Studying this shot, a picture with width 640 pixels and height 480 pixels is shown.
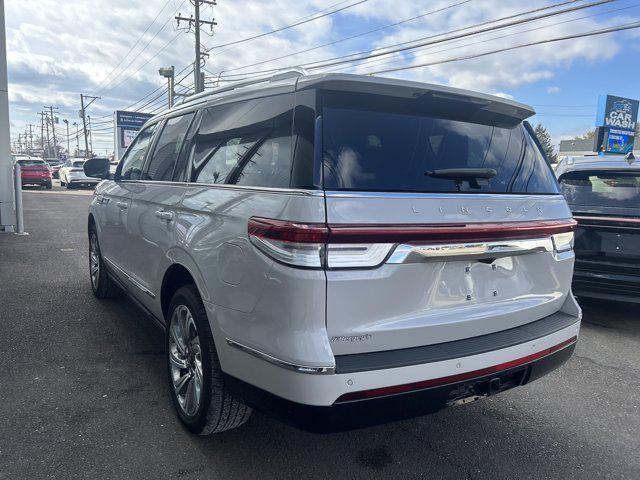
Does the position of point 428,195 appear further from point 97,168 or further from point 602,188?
point 97,168

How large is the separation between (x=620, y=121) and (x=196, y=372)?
137ft

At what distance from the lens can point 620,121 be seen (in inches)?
1444

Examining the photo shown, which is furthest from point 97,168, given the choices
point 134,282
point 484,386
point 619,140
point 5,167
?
point 619,140

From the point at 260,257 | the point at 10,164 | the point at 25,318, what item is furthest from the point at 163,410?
the point at 10,164

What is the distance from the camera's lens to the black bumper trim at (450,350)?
6.79 feet

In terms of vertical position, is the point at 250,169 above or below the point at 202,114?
below

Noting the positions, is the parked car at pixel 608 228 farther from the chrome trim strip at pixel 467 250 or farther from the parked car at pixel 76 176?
the parked car at pixel 76 176

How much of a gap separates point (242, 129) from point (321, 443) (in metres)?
1.83

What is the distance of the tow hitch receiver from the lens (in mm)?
2311

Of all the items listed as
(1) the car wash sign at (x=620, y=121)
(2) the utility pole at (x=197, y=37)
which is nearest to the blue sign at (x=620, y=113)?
(1) the car wash sign at (x=620, y=121)

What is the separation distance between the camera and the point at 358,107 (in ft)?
7.63

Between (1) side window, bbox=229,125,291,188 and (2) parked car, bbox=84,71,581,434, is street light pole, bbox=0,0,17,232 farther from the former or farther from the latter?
(1) side window, bbox=229,125,291,188

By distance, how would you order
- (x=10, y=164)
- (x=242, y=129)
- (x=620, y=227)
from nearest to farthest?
1. (x=242, y=129)
2. (x=620, y=227)
3. (x=10, y=164)

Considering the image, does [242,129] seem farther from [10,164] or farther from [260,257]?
[10,164]
